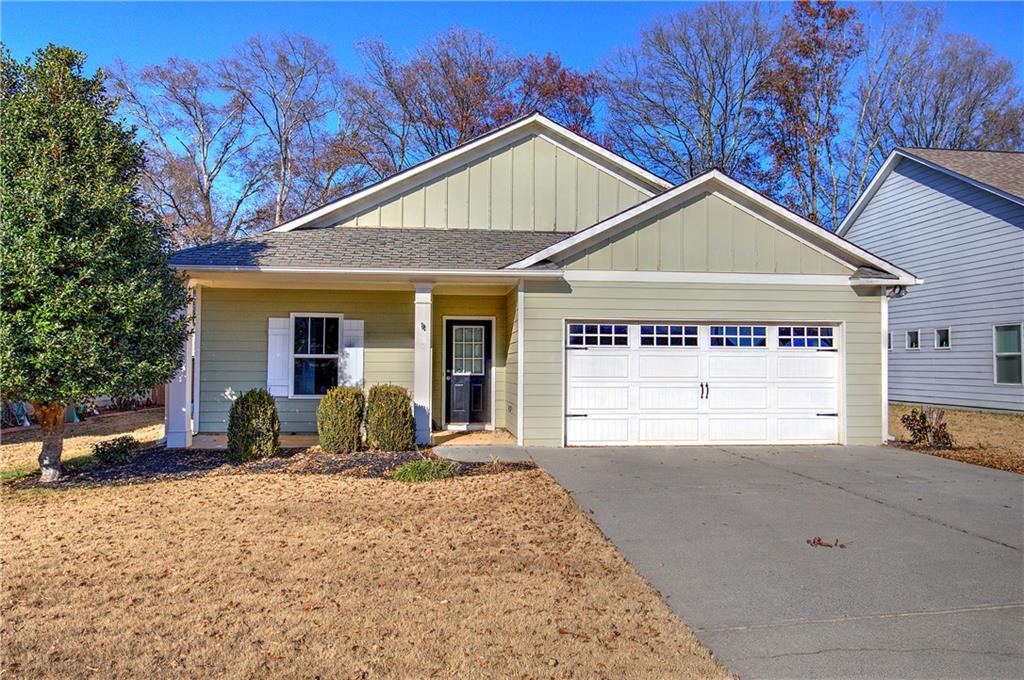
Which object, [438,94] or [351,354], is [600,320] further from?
[438,94]

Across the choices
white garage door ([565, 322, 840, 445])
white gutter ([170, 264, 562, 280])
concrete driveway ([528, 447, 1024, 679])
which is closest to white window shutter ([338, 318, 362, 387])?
white gutter ([170, 264, 562, 280])

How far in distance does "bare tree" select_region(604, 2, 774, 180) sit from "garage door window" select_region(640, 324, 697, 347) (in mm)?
18057

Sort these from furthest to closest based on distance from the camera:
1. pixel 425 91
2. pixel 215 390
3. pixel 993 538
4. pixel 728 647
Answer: pixel 425 91 → pixel 215 390 → pixel 993 538 → pixel 728 647

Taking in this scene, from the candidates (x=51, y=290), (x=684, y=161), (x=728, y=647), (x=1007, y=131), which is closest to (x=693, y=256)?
(x=728, y=647)

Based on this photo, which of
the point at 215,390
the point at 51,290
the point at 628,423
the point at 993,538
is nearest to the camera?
the point at 993,538

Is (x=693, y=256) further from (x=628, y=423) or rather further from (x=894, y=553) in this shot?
(x=894, y=553)

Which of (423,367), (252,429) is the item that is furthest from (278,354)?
(423,367)

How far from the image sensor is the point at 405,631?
12.0 ft

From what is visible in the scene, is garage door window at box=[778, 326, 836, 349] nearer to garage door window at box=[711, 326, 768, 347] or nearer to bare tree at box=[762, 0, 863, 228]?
Answer: garage door window at box=[711, 326, 768, 347]

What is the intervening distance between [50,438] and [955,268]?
19075 millimetres

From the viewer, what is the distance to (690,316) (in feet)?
33.9

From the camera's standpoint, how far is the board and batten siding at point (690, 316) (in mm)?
10039

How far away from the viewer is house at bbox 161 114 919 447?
396 inches

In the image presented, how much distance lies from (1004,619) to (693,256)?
7057 millimetres
